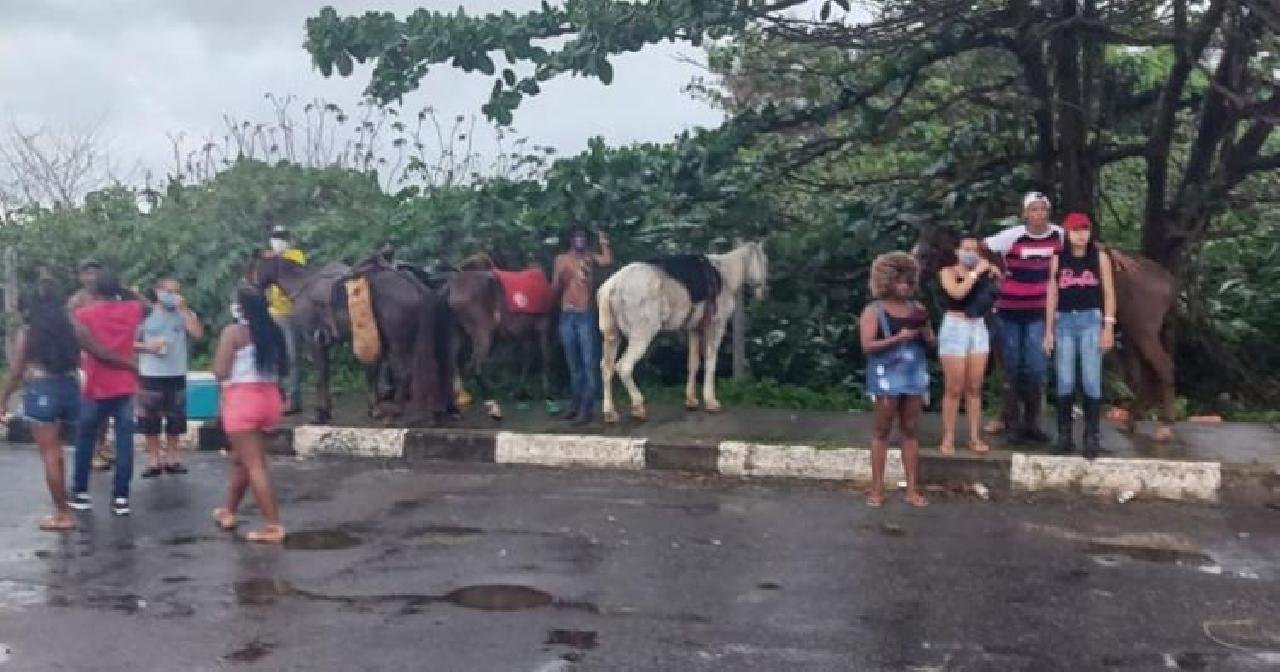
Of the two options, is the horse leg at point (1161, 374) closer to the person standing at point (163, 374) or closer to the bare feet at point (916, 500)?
the bare feet at point (916, 500)

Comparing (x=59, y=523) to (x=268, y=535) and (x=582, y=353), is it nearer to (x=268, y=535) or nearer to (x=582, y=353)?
(x=268, y=535)

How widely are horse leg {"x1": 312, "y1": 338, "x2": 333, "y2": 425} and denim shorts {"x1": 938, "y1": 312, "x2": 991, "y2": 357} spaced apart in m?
5.27

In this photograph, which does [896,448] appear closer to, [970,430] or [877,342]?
[970,430]

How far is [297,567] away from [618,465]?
383 cm

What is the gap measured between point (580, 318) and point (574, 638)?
6026 millimetres

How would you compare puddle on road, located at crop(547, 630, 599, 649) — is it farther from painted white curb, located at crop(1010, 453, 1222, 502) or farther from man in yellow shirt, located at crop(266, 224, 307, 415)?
man in yellow shirt, located at crop(266, 224, 307, 415)

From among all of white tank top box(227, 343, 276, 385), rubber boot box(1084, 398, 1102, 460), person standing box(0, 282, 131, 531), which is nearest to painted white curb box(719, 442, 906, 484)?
rubber boot box(1084, 398, 1102, 460)

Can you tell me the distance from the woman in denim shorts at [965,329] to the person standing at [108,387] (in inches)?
207

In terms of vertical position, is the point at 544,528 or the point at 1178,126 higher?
the point at 1178,126

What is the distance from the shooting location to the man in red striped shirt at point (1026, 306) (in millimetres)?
10227

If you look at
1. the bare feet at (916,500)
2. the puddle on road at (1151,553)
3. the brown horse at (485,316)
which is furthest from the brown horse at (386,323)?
the puddle on road at (1151,553)

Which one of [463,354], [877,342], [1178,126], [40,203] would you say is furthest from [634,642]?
[40,203]

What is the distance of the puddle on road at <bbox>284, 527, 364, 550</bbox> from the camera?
27.5ft

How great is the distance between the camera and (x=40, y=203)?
731 inches
